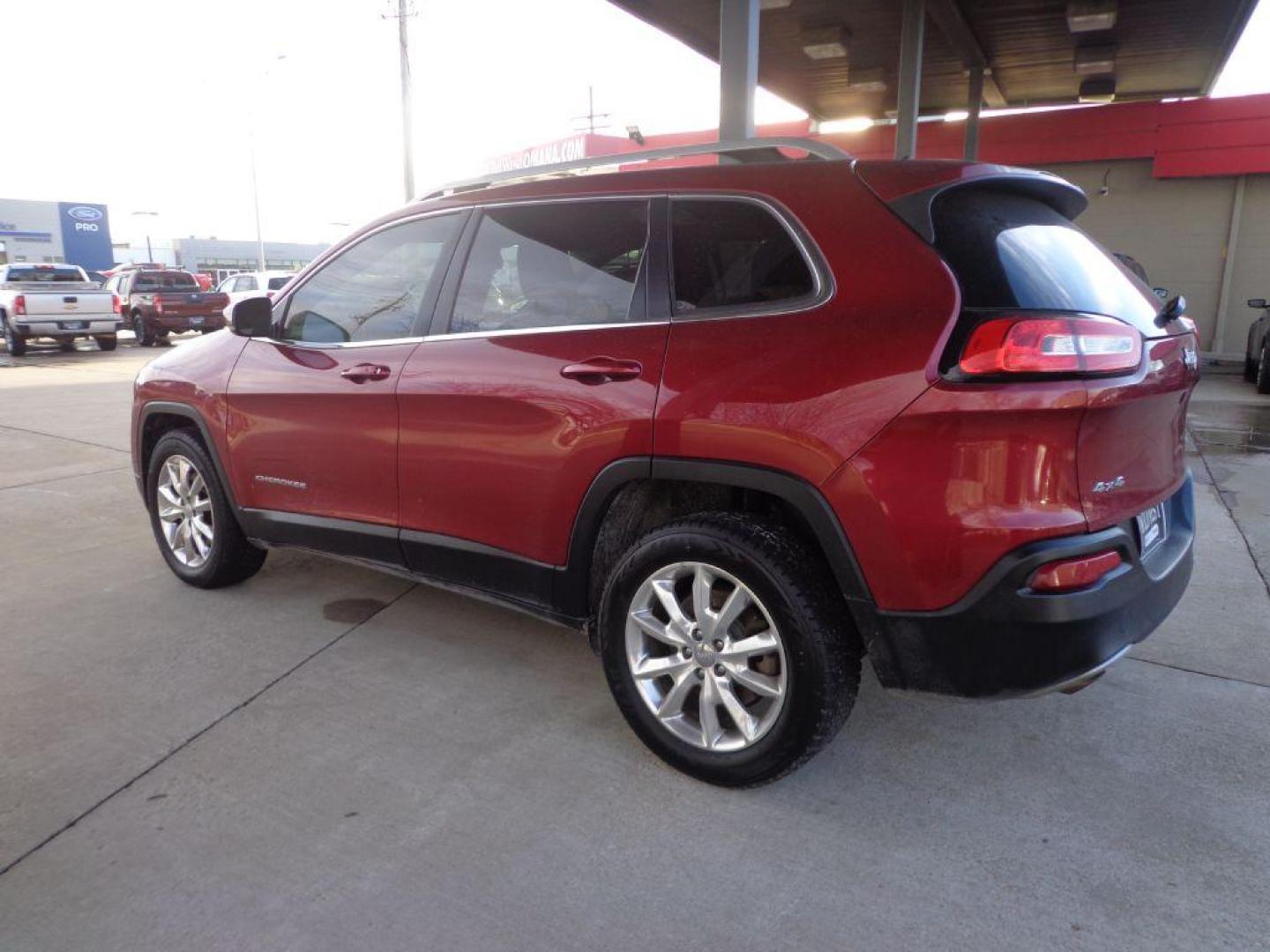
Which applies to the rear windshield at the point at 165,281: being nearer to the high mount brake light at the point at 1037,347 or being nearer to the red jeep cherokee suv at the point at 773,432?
the red jeep cherokee suv at the point at 773,432

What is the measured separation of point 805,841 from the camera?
2.41 m

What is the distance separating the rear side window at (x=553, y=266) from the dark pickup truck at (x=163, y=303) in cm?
1957

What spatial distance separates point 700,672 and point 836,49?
37.5 feet

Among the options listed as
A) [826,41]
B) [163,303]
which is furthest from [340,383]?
[163,303]

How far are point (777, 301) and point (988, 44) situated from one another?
11.9 metres

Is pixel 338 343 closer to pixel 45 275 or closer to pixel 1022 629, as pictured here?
pixel 1022 629

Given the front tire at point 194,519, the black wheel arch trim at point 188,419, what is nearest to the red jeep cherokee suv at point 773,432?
the black wheel arch trim at point 188,419

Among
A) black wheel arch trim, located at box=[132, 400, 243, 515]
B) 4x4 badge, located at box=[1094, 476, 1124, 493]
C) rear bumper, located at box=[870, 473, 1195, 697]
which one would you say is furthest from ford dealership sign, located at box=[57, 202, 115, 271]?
4x4 badge, located at box=[1094, 476, 1124, 493]

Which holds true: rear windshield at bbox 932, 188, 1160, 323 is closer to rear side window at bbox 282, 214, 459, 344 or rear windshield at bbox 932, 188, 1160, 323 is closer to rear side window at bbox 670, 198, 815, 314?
rear side window at bbox 670, 198, 815, 314

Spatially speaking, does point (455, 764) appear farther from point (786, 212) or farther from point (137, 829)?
point (786, 212)

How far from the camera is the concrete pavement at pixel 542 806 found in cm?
212

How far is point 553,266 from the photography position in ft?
9.89

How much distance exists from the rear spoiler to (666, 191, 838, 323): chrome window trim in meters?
0.22

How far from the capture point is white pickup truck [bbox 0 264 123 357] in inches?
689
